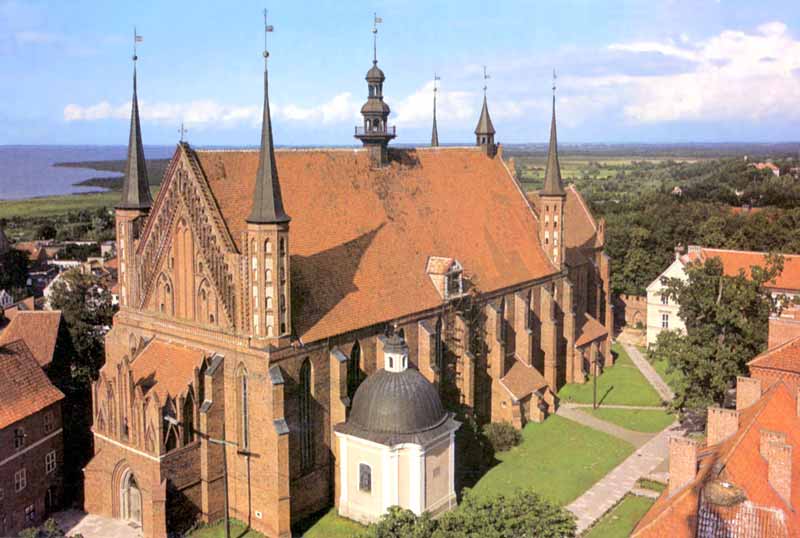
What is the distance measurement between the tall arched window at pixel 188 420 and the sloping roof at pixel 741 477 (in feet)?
60.5

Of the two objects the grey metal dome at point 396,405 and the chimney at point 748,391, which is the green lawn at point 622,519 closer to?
the chimney at point 748,391

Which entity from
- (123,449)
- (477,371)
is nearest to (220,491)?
(123,449)

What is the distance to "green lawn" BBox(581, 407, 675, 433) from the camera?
47.3m

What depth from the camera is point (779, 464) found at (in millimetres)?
26141

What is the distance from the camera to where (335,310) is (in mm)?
36531

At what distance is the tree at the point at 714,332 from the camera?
41656 millimetres

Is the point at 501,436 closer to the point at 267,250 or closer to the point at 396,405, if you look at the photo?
the point at 396,405

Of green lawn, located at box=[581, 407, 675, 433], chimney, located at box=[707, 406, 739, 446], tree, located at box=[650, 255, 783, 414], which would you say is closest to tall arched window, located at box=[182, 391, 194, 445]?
chimney, located at box=[707, 406, 739, 446]

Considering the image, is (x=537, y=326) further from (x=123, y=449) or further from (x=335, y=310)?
(x=123, y=449)

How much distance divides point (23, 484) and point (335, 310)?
15.6 m

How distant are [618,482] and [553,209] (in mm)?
19727

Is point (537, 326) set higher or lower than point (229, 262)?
lower

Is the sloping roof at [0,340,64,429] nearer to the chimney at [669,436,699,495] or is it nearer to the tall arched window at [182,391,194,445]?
the tall arched window at [182,391,194,445]

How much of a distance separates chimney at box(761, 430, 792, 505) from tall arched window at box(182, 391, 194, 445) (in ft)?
72.9
